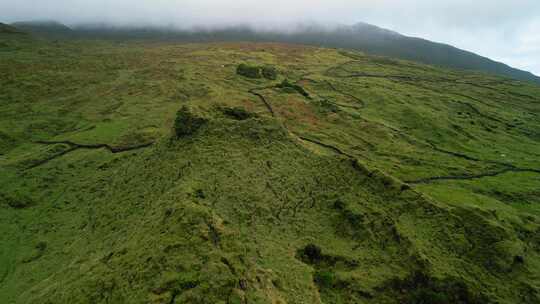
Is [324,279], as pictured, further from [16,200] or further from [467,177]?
[467,177]

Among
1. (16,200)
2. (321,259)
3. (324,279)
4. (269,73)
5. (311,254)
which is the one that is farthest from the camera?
(269,73)

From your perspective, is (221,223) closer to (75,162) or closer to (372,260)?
(372,260)

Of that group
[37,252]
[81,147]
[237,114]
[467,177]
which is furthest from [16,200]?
[467,177]

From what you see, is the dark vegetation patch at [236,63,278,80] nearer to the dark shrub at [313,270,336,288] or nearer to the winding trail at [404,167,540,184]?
the winding trail at [404,167,540,184]

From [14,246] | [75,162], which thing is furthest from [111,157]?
[14,246]

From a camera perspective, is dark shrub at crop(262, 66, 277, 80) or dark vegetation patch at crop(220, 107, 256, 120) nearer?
dark vegetation patch at crop(220, 107, 256, 120)

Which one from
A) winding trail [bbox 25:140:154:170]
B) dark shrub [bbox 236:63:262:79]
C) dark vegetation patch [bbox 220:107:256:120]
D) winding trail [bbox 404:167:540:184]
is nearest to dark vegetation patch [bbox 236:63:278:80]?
dark shrub [bbox 236:63:262:79]
